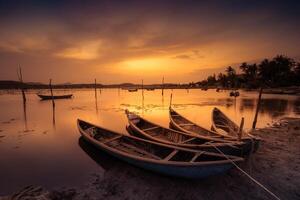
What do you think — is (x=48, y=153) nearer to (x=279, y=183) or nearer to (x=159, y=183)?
(x=159, y=183)

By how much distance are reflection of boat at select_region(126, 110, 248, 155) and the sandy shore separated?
0.94m

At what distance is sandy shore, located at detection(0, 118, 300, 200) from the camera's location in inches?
202

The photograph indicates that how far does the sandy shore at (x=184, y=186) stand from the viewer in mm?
5137

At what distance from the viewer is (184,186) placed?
543 centimetres

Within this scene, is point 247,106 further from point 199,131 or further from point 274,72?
point 274,72

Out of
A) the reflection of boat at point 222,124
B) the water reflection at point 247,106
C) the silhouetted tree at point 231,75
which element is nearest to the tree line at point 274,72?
the silhouetted tree at point 231,75

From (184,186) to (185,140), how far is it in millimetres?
3075

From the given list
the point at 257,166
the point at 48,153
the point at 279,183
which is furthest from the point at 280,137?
the point at 48,153

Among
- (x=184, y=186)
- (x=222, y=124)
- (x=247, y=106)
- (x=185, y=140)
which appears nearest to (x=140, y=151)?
(x=185, y=140)

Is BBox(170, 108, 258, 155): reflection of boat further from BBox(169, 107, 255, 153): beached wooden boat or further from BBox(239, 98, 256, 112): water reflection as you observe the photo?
BBox(239, 98, 256, 112): water reflection

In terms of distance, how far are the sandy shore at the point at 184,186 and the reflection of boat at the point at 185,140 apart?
Result: 940 millimetres

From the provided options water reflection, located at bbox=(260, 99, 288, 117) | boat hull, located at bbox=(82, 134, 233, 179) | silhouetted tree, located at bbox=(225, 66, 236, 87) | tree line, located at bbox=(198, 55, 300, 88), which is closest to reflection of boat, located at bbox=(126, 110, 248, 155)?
boat hull, located at bbox=(82, 134, 233, 179)

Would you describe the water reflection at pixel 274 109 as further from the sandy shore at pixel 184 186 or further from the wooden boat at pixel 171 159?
the wooden boat at pixel 171 159

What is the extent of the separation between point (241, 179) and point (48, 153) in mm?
9663
